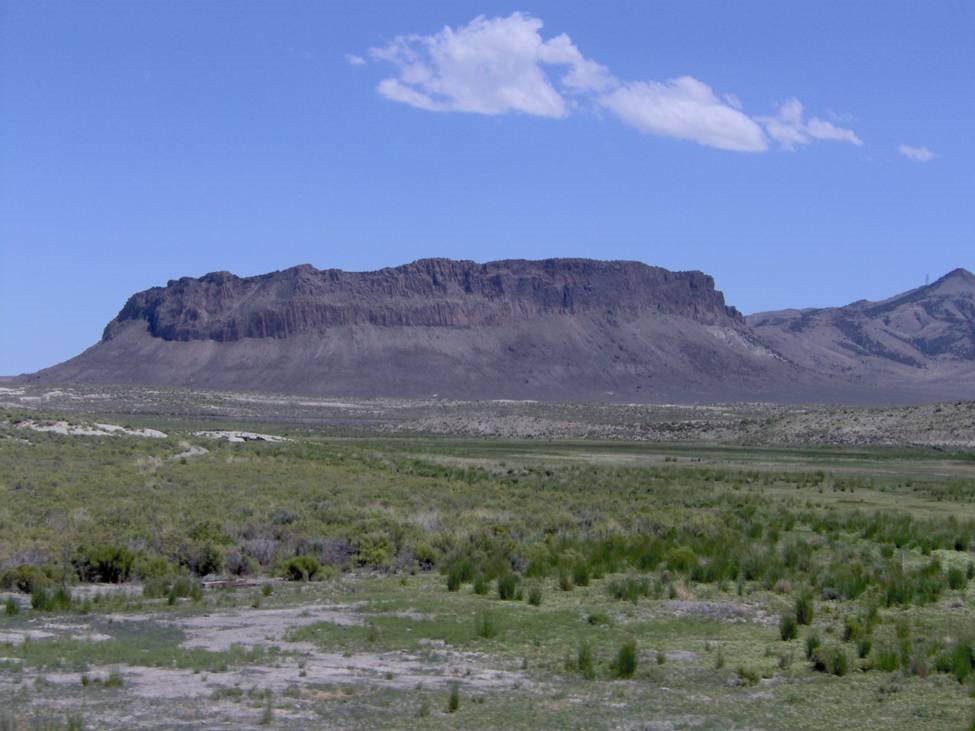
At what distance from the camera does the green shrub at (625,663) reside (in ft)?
51.0

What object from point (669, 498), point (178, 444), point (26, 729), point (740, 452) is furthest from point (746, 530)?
point (740, 452)

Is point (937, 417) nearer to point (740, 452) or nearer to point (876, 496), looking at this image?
point (740, 452)

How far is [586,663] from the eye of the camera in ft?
51.5

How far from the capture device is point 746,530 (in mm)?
30594

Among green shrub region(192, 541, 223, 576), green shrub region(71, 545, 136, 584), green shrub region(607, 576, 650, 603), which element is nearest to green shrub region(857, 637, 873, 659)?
green shrub region(607, 576, 650, 603)

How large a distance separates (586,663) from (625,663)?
507mm

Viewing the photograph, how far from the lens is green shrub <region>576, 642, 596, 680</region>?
1543 centimetres

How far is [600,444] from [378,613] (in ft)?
237

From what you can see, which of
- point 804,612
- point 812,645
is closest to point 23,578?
point 804,612

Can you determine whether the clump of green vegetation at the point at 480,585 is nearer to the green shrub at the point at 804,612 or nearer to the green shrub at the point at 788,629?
A: the green shrub at the point at 804,612

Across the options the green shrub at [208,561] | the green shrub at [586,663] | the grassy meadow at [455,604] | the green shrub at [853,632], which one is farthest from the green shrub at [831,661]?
A: the green shrub at [208,561]

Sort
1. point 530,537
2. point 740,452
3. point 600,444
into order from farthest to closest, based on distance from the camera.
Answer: point 600,444, point 740,452, point 530,537

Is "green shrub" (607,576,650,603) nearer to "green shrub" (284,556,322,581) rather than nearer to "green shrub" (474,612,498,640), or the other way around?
"green shrub" (474,612,498,640)

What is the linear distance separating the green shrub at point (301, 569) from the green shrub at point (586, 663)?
8.71 m
